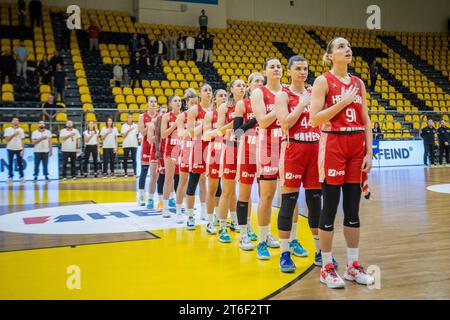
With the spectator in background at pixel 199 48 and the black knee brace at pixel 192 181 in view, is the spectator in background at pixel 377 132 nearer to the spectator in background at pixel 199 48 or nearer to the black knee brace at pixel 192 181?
the spectator in background at pixel 199 48

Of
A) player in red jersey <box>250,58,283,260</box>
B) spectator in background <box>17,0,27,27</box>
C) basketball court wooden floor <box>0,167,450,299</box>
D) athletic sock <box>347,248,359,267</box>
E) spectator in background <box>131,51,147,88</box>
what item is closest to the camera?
basketball court wooden floor <box>0,167,450,299</box>

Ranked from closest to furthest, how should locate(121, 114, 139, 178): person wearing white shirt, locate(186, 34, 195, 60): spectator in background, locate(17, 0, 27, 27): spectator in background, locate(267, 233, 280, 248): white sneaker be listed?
locate(267, 233, 280, 248): white sneaker
locate(121, 114, 139, 178): person wearing white shirt
locate(17, 0, 27, 27): spectator in background
locate(186, 34, 195, 60): spectator in background

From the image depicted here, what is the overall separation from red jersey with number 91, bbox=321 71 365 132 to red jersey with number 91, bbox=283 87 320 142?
→ 14.9 inches

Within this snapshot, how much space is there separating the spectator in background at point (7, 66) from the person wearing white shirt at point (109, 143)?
4374 mm

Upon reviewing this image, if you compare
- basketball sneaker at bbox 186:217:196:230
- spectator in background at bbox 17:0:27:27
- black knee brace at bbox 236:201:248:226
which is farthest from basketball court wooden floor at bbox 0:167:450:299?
spectator in background at bbox 17:0:27:27

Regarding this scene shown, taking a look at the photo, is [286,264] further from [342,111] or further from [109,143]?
[109,143]

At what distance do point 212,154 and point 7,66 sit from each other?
39.6 ft

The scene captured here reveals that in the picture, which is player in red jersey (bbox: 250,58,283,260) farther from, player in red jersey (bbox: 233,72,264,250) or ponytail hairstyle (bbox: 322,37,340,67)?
ponytail hairstyle (bbox: 322,37,340,67)

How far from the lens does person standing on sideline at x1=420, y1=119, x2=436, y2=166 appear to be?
51.8 ft

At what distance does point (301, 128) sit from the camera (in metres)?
3.89

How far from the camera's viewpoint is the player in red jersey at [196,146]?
226 inches

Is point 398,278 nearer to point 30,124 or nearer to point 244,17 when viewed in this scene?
point 30,124

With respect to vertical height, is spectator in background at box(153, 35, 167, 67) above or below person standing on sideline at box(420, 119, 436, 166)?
above

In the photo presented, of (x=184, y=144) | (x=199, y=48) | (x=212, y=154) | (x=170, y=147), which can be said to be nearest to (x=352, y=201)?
(x=212, y=154)
